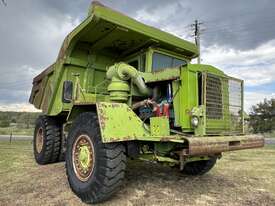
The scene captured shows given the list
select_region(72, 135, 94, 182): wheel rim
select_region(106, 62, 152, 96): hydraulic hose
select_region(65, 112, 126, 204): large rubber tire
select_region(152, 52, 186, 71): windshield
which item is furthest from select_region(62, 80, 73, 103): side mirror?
select_region(152, 52, 186, 71): windshield

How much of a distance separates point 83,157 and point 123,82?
1.56m

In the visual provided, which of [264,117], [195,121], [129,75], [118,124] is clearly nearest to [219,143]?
[195,121]

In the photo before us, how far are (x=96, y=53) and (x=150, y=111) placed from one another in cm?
233

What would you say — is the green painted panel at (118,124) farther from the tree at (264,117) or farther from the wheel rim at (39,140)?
the tree at (264,117)

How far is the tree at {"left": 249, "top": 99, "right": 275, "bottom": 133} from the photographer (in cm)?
2720


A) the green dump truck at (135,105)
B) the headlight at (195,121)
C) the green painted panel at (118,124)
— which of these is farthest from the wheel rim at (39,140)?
the headlight at (195,121)

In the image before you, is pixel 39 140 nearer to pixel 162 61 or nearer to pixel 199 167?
pixel 162 61

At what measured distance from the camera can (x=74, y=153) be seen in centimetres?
476

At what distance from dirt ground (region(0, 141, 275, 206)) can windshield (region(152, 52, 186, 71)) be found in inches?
87.7

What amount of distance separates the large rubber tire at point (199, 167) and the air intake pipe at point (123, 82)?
195 centimetres

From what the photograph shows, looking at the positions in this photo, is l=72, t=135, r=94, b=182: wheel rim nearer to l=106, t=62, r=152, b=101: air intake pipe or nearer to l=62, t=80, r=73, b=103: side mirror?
l=106, t=62, r=152, b=101: air intake pipe

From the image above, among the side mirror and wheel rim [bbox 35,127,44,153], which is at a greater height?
the side mirror

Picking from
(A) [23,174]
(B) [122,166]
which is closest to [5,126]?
(A) [23,174]

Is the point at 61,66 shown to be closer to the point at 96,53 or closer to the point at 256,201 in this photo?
the point at 96,53
